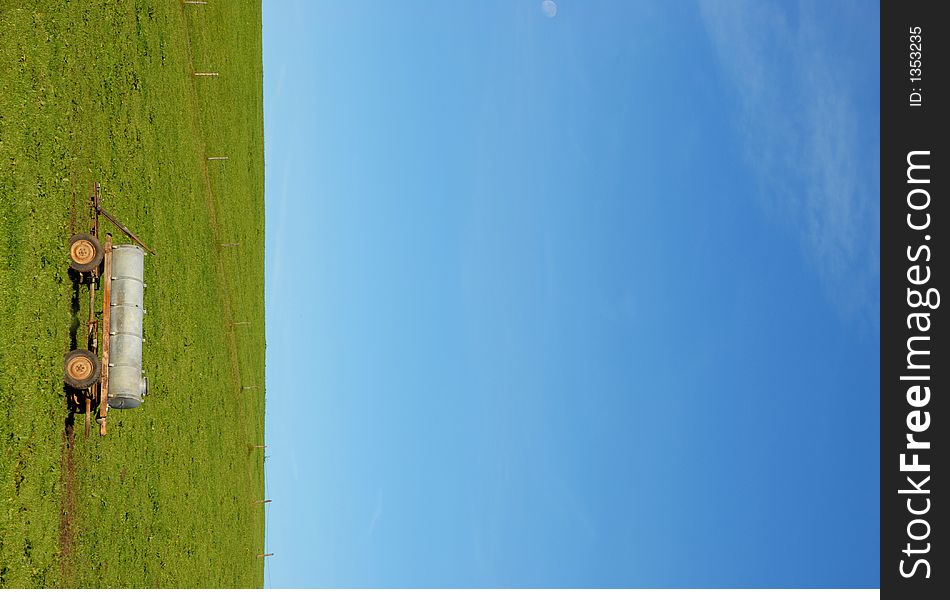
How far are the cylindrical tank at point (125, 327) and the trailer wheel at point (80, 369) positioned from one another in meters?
0.85

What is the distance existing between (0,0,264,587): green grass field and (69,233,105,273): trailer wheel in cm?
22

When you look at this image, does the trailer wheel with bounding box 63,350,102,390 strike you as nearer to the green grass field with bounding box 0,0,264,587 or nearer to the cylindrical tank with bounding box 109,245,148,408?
the green grass field with bounding box 0,0,264,587

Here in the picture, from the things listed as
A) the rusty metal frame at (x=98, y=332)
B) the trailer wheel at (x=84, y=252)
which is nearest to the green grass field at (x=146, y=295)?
the trailer wheel at (x=84, y=252)

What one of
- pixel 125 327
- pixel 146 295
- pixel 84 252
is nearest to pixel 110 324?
pixel 125 327

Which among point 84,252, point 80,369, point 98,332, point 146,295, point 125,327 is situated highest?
point 84,252

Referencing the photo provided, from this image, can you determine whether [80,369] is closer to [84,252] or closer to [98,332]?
[98,332]

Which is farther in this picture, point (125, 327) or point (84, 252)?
point (125, 327)

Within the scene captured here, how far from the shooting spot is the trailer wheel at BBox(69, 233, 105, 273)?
19.2 m

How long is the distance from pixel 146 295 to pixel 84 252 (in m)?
6.26

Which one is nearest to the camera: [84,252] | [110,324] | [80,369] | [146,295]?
[80,369]

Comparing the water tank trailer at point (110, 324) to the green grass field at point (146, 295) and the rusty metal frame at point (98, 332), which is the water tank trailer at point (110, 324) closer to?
the rusty metal frame at point (98, 332)

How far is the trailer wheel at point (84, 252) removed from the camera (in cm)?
1919

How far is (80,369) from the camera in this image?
1889 cm
